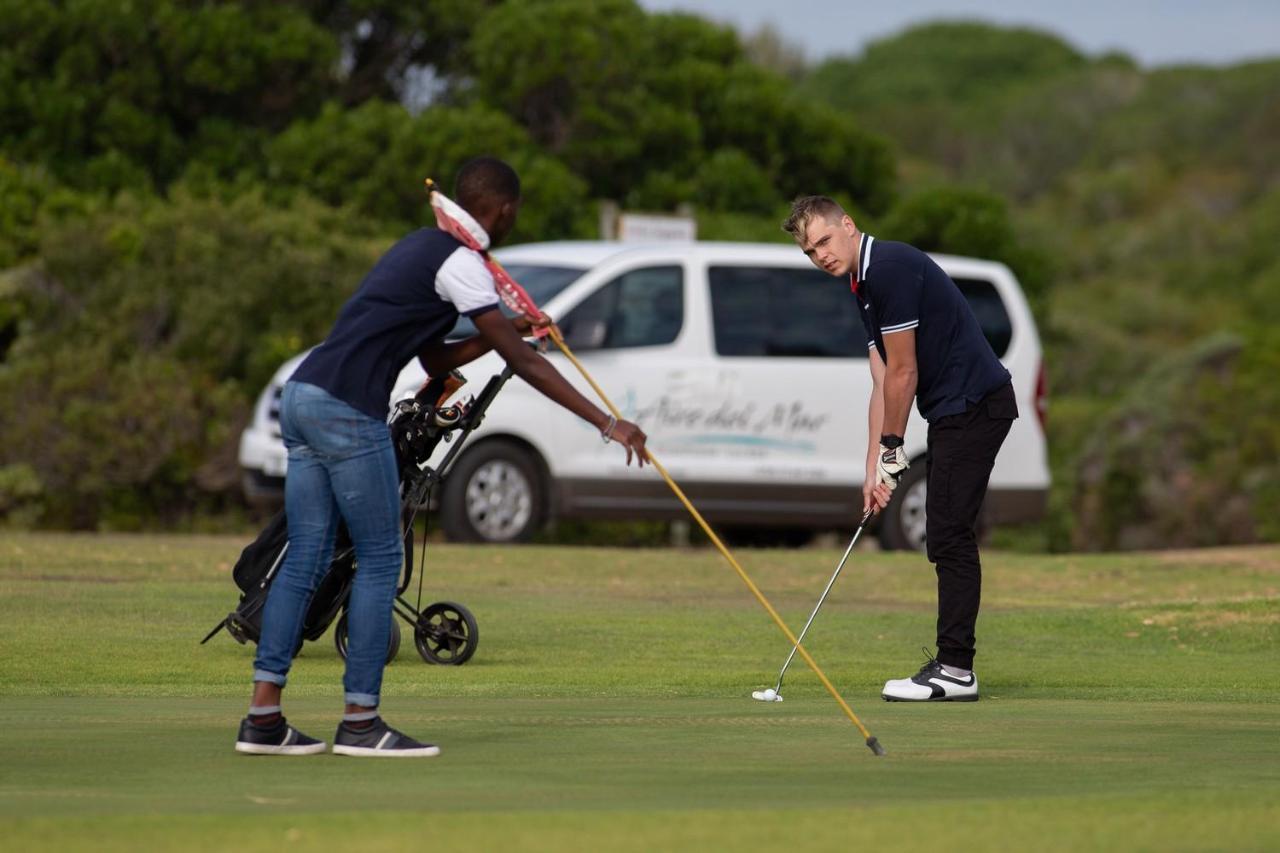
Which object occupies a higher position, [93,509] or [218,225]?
[218,225]

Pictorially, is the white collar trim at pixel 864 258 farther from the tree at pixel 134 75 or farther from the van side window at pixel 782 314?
the tree at pixel 134 75

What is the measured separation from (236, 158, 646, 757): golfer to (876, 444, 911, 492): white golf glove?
191 centimetres

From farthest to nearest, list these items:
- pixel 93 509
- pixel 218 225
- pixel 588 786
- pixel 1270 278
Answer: pixel 1270 278
pixel 218 225
pixel 93 509
pixel 588 786

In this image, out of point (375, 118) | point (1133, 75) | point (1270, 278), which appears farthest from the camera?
point (1133, 75)

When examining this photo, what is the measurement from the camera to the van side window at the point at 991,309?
1748cm

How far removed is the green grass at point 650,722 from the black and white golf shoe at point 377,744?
7cm

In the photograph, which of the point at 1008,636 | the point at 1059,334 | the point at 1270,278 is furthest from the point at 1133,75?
the point at 1008,636

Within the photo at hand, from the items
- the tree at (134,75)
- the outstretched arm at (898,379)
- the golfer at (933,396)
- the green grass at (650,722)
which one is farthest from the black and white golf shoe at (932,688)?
the tree at (134,75)

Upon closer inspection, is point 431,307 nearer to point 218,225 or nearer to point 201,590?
point 201,590

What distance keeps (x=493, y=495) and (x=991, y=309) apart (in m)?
4.42

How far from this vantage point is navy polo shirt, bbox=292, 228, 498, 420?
269 inches

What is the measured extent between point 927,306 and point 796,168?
68.6 ft

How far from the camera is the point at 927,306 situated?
8.90 metres

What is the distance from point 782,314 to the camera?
17078 millimetres
